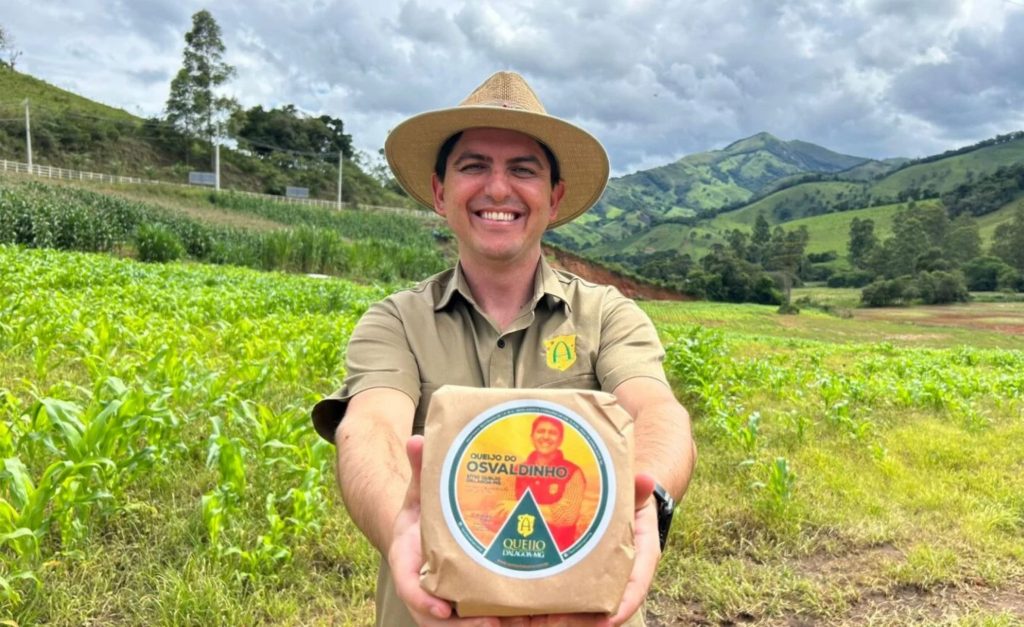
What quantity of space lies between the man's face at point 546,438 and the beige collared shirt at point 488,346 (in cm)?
74

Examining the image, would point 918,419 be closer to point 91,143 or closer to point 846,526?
point 846,526

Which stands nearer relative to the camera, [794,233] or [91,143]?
[91,143]

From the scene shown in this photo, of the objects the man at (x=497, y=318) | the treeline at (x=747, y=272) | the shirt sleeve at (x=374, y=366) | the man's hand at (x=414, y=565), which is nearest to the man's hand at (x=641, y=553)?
the man's hand at (x=414, y=565)

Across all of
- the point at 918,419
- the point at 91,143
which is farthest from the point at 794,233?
the point at 918,419

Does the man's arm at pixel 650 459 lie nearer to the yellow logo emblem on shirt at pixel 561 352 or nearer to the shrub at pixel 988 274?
the yellow logo emblem on shirt at pixel 561 352

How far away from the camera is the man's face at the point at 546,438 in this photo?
114cm

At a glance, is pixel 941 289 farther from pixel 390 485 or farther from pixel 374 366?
pixel 390 485

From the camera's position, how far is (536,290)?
2043mm

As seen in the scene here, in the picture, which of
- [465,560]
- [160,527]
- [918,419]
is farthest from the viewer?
[918,419]

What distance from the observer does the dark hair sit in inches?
82.7

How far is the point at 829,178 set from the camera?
570 ft

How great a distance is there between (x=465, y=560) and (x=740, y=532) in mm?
2936

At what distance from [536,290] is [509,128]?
484mm

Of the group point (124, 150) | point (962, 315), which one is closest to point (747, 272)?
point (962, 315)
